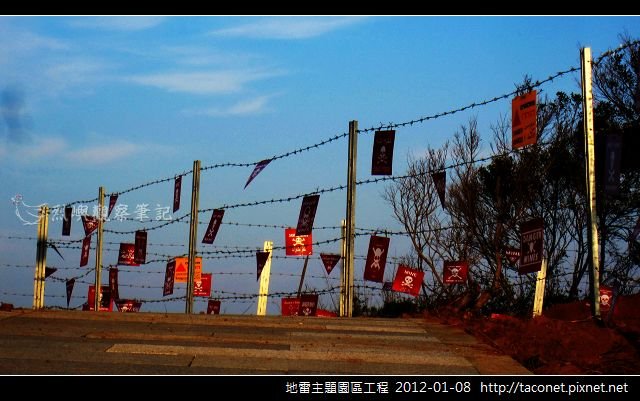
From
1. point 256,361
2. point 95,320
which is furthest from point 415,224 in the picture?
point 256,361

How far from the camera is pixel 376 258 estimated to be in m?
17.0

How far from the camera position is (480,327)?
1169 centimetres

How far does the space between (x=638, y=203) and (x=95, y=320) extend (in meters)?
21.8

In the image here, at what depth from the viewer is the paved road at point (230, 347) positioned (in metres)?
7.72

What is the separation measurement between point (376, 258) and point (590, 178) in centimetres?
721

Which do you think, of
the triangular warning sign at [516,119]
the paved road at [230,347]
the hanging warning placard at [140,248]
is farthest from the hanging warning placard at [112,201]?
the triangular warning sign at [516,119]

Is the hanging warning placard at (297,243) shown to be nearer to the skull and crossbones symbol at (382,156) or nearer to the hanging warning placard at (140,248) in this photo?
the hanging warning placard at (140,248)

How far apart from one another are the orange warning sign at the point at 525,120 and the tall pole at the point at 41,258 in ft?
28.1

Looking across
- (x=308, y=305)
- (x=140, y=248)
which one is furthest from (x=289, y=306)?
(x=140, y=248)

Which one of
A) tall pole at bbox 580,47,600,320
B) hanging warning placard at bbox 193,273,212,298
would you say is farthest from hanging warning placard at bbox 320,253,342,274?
tall pole at bbox 580,47,600,320

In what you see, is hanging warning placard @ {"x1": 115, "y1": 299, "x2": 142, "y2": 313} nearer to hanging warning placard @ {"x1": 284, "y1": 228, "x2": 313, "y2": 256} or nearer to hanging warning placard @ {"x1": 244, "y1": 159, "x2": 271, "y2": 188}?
hanging warning placard @ {"x1": 284, "y1": 228, "x2": 313, "y2": 256}

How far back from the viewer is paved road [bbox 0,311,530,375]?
25.3ft
